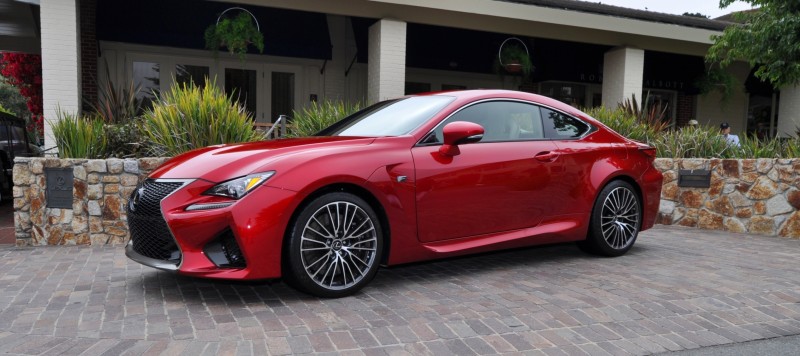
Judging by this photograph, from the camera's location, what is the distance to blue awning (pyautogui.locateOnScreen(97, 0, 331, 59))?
11.7 meters

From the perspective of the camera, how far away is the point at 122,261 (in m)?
5.55

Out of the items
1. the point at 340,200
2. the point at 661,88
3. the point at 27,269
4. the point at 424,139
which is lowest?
the point at 27,269

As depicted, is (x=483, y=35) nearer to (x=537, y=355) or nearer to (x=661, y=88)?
(x=661, y=88)

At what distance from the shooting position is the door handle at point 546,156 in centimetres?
507

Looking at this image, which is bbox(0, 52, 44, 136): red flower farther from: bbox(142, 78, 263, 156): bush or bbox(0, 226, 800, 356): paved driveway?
bbox(0, 226, 800, 356): paved driveway

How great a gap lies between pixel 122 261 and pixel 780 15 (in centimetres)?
1194

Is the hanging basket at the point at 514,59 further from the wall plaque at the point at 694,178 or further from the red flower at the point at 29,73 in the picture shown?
the red flower at the point at 29,73

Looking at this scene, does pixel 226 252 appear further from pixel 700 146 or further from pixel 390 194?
pixel 700 146

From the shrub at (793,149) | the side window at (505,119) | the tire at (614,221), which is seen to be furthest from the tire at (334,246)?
the shrub at (793,149)

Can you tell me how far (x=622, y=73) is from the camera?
1387cm

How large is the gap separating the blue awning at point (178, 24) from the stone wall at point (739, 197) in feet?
25.9

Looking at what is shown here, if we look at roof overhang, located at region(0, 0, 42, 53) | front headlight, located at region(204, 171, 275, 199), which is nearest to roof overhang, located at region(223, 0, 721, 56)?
roof overhang, located at region(0, 0, 42, 53)

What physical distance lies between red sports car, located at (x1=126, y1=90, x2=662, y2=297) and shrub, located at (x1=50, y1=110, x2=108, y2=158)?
2.89 meters

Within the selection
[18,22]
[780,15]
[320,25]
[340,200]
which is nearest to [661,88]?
[780,15]
